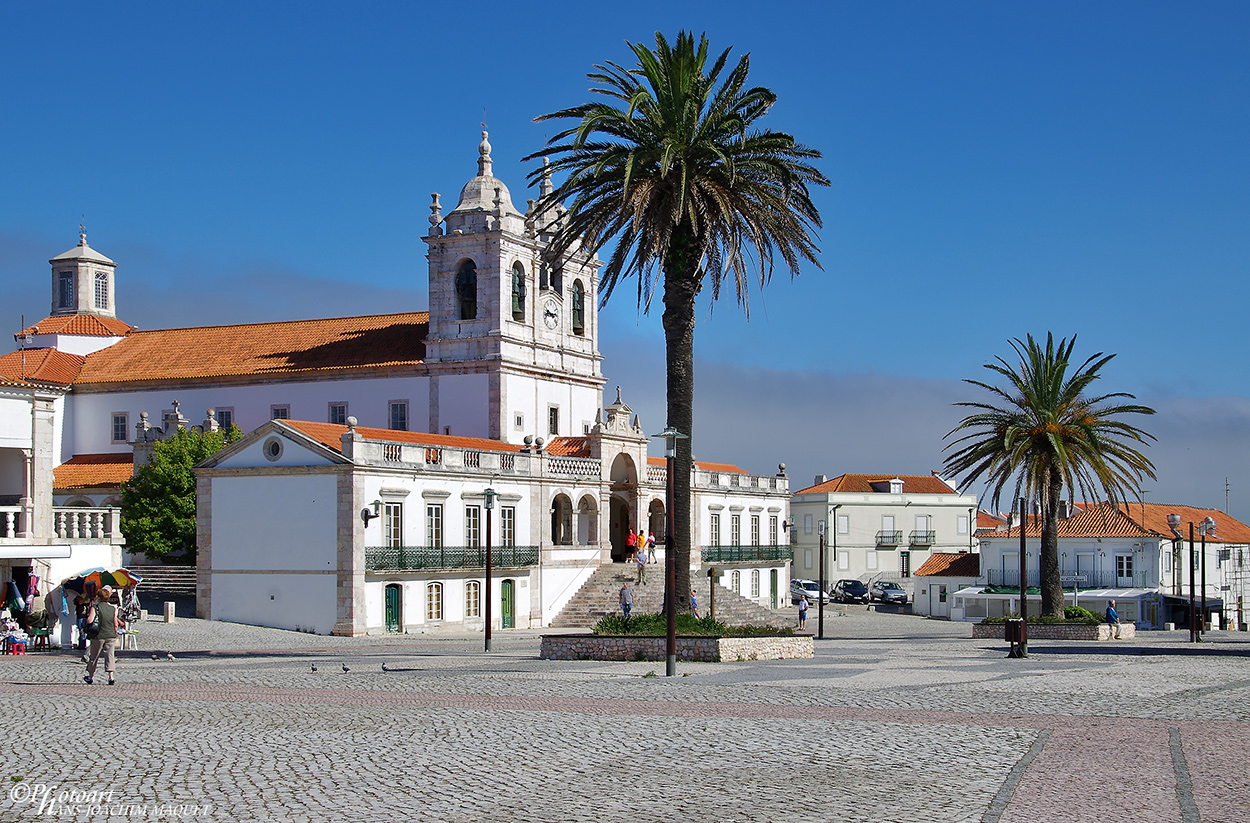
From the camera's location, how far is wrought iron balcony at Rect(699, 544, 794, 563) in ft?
209

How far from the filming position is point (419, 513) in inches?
1805

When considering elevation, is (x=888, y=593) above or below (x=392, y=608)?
below

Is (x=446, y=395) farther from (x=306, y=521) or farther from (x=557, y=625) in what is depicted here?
(x=306, y=521)

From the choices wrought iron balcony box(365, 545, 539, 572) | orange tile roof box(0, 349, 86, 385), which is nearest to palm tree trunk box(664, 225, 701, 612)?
wrought iron balcony box(365, 545, 539, 572)

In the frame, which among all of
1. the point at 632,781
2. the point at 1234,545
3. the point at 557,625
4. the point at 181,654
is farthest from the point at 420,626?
the point at 1234,545

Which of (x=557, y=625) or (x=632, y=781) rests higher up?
(x=632, y=781)

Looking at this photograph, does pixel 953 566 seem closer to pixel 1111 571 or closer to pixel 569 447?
pixel 1111 571

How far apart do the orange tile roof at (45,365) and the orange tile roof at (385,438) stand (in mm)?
25523

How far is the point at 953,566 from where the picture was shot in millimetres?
70625

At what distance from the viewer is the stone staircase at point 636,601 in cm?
5097

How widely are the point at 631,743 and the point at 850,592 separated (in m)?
66.5

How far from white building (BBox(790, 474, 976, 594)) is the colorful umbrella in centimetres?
6262

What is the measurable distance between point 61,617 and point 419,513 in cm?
1744

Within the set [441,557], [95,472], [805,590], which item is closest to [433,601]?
[441,557]
